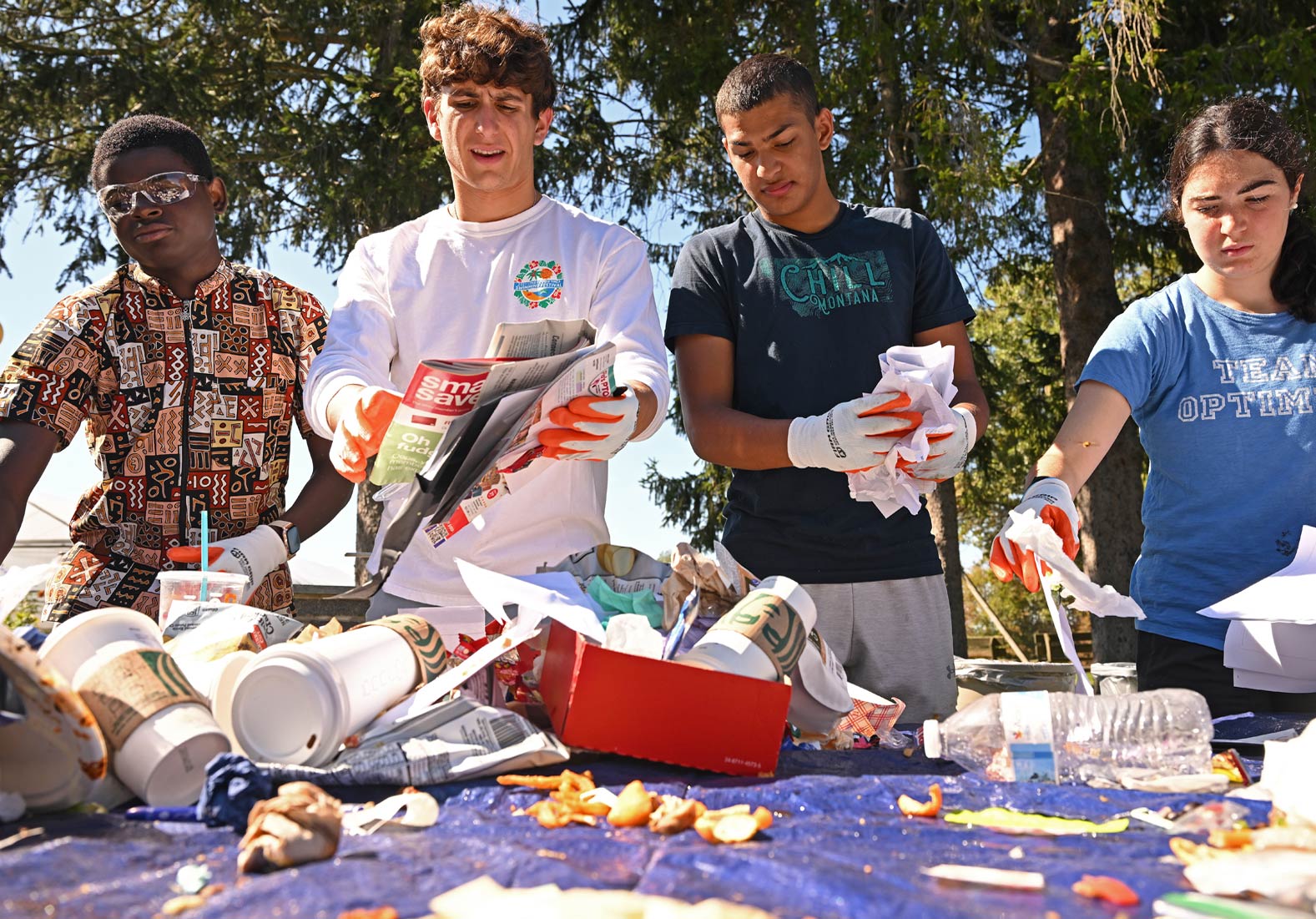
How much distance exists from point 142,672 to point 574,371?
80cm

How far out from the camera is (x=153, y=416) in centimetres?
269

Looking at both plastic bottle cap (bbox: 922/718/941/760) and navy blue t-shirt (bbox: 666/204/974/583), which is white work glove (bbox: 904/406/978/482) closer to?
navy blue t-shirt (bbox: 666/204/974/583)

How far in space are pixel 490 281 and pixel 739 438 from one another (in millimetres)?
693

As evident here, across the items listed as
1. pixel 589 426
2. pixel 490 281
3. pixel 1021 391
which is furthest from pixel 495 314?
pixel 1021 391

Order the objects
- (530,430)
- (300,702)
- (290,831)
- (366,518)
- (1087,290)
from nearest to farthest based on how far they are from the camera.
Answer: (290,831), (300,702), (530,430), (1087,290), (366,518)

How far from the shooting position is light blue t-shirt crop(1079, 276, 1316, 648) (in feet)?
7.89

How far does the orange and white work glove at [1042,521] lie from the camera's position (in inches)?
83.4

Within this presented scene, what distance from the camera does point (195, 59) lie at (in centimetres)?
840

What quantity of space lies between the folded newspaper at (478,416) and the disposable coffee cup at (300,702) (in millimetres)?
333

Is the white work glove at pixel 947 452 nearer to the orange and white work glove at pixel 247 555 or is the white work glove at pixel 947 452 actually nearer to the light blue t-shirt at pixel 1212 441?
the light blue t-shirt at pixel 1212 441

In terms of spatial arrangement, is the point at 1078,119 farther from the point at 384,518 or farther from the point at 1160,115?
the point at 384,518

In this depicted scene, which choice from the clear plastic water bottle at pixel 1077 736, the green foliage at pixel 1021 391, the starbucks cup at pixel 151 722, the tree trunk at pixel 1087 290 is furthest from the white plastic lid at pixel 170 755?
the green foliage at pixel 1021 391

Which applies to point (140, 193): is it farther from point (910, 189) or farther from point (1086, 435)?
point (910, 189)

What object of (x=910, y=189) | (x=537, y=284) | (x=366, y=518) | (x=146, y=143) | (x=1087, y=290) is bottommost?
(x=366, y=518)
